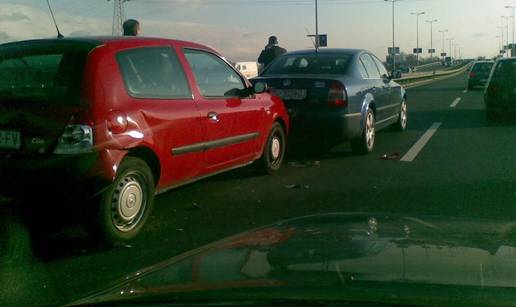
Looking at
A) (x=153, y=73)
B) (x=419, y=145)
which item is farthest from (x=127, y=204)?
(x=419, y=145)

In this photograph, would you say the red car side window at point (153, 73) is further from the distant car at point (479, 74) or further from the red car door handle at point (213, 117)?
the distant car at point (479, 74)

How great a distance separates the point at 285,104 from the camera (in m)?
8.88

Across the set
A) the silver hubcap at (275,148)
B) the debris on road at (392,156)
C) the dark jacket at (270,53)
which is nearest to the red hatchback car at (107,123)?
the silver hubcap at (275,148)

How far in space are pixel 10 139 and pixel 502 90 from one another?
12.3 m

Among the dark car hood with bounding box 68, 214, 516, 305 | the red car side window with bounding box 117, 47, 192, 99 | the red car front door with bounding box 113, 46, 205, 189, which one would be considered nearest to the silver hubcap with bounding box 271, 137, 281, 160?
the red car front door with bounding box 113, 46, 205, 189

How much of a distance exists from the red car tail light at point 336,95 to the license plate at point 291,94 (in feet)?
1.26

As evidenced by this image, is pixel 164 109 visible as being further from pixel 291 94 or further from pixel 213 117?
pixel 291 94

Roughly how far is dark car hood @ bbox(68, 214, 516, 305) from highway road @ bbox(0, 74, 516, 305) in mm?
453

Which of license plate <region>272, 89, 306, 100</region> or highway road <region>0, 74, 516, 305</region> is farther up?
license plate <region>272, 89, 306, 100</region>

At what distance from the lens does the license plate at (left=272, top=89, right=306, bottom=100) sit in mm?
8761

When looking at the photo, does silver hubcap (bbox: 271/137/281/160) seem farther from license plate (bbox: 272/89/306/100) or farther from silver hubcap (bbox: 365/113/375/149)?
silver hubcap (bbox: 365/113/375/149)

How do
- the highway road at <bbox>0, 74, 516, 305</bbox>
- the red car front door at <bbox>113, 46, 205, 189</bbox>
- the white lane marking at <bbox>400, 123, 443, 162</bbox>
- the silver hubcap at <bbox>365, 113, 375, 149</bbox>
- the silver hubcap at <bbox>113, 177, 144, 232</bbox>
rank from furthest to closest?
the silver hubcap at <bbox>365, 113, 375, 149</bbox>
the white lane marking at <bbox>400, 123, 443, 162</bbox>
the red car front door at <bbox>113, 46, 205, 189</bbox>
the silver hubcap at <bbox>113, 177, 144, 232</bbox>
the highway road at <bbox>0, 74, 516, 305</bbox>

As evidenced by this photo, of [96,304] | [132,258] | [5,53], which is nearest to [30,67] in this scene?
Answer: [5,53]

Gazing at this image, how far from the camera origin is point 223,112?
633 centimetres
